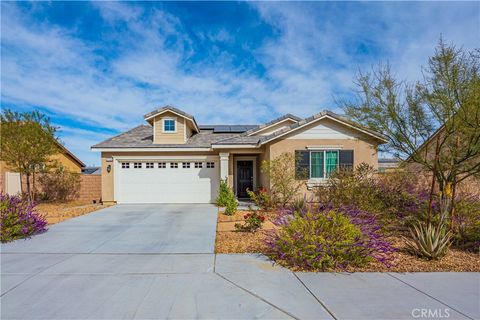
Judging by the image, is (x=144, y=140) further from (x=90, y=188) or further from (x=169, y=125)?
(x=90, y=188)

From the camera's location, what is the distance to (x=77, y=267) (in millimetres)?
4828

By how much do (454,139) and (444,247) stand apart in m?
2.62

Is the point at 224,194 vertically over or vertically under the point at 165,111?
under

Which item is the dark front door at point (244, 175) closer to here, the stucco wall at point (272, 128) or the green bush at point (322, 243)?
the stucco wall at point (272, 128)

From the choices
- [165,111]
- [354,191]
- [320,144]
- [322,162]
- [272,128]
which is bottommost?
[354,191]

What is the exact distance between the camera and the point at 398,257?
5305 millimetres

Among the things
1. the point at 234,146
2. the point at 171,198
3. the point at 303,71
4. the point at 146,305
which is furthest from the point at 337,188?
the point at 171,198

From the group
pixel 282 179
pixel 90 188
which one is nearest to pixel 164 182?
pixel 90 188

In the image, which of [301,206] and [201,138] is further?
[201,138]

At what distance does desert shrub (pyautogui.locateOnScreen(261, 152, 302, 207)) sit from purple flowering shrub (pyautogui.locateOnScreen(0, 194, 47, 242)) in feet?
28.0

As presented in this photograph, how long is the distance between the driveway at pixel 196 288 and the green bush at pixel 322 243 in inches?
12.6

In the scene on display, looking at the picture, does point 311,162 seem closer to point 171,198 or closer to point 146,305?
point 171,198

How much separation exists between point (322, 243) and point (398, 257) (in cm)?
189

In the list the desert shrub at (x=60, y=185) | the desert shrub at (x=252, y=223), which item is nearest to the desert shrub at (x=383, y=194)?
the desert shrub at (x=252, y=223)
